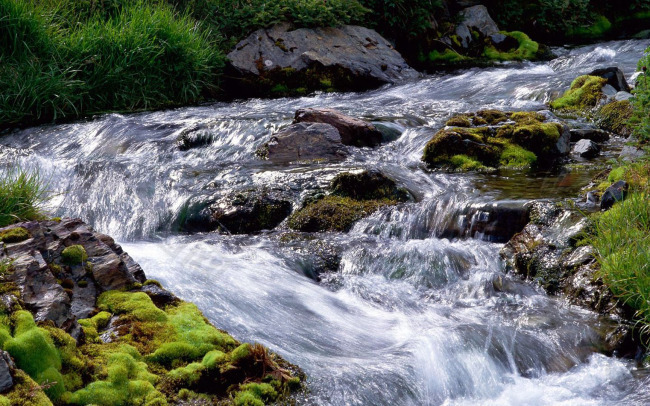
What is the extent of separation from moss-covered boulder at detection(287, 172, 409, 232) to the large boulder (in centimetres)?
725

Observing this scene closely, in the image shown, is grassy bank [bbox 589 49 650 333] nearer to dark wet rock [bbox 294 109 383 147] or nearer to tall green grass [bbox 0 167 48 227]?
dark wet rock [bbox 294 109 383 147]

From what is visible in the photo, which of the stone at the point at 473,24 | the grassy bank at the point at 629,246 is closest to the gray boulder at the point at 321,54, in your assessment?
the stone at the point at 473,24

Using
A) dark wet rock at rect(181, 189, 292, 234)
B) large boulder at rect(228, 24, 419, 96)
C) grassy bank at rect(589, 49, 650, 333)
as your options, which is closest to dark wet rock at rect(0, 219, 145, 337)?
dark wet rock at rect(181, 189, 292, 234)

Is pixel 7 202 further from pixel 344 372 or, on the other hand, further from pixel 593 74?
pixel 593 74

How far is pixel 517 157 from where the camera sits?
9031 millimetres

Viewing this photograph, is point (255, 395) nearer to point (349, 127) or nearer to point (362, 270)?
point (362, 270)

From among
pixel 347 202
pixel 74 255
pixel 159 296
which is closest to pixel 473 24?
pixel 347 202

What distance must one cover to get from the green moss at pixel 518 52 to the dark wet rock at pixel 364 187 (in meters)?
10.2

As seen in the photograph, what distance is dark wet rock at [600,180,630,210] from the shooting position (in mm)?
6289

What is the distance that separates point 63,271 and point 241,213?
138 inches

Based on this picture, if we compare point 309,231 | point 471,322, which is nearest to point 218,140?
point 309,231

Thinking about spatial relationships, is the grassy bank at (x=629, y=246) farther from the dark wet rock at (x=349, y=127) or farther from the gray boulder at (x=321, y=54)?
the gray boulder at (x=321, y=54)

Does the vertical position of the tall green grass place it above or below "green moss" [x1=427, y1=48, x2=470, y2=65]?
below

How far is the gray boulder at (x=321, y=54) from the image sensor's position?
1495 centimetres
